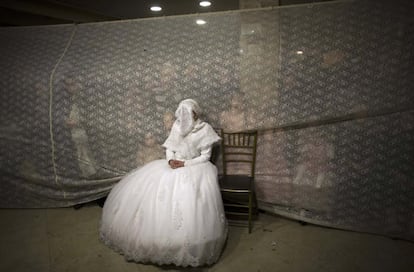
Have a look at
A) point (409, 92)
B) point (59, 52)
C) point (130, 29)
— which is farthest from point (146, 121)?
point (409, 92)

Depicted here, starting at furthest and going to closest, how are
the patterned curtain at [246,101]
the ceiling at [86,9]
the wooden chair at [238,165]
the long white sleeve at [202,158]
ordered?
the ceiling at [86,9], the wooden chair at [238,165], the long white sleeve at [202,158], the patterned curtain at [246,101]

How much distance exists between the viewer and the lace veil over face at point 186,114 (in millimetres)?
2238

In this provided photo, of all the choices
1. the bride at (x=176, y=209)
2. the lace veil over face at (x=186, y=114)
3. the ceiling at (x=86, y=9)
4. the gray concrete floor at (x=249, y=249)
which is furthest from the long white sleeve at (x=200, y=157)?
the ceiling at (x=86, y=9)

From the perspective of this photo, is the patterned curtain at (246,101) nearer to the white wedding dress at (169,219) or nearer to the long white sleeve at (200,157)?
the long white sleeve at (200,157)

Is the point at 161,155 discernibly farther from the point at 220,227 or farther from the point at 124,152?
the point at 220,227

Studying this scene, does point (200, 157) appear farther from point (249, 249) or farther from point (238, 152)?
point (249, 249)

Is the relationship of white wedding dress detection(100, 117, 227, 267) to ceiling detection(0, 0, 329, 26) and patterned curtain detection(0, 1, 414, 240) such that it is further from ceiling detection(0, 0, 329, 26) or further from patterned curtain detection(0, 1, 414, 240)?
ceiling detection(0, 0, 329, 26)

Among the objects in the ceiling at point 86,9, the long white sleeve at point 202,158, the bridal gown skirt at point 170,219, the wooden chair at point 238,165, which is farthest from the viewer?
the ceiling at point 86,9

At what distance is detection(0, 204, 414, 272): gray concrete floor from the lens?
6.18 ft

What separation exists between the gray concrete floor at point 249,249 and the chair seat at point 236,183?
391 mm

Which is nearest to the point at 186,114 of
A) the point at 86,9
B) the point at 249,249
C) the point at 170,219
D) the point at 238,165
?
the point at 238,165

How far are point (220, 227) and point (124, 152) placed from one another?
117 cm

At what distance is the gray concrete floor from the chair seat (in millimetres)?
391

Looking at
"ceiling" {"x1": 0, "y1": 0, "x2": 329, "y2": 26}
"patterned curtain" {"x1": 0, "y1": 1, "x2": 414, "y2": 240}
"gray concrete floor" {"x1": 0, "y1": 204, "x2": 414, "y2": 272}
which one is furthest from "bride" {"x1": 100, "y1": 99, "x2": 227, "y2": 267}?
"ceiling" {"x1": 0, "y1": 0, "x2": 329, "y2": 26}
